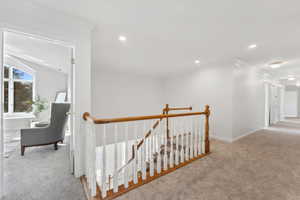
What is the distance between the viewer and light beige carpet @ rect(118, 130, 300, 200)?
1534 mm

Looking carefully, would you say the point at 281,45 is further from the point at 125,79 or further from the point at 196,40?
the point at 125,79

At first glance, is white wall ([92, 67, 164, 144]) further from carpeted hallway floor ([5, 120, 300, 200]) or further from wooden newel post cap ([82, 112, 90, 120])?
wooden newel post cap ([82, 112, 90, 120])

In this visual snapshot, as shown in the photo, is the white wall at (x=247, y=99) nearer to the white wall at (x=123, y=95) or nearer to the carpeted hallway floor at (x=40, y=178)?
the white wall at (x=123, y=95)

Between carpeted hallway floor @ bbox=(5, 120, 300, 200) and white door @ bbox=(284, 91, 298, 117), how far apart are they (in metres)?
8.81

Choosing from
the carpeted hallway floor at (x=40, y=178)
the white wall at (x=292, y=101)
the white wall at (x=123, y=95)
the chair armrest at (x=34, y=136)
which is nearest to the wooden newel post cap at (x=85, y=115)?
the carpeted hallway floor at (x=40, y=178)

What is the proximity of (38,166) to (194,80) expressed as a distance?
4583mm

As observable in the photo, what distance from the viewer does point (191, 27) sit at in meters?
2.01

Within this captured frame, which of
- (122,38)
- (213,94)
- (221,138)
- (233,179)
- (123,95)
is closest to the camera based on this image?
(233,179)

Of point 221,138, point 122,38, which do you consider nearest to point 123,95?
point 122,38

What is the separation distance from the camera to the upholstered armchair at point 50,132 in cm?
255

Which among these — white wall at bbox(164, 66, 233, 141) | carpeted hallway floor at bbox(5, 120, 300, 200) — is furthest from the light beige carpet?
white wall at bbox(164, 66, 233, 141)

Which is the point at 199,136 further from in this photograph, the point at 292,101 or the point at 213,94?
the point at 292,101

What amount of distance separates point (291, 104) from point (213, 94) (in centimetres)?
917

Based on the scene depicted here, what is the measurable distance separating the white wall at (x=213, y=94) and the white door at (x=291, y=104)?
8.75 meters
